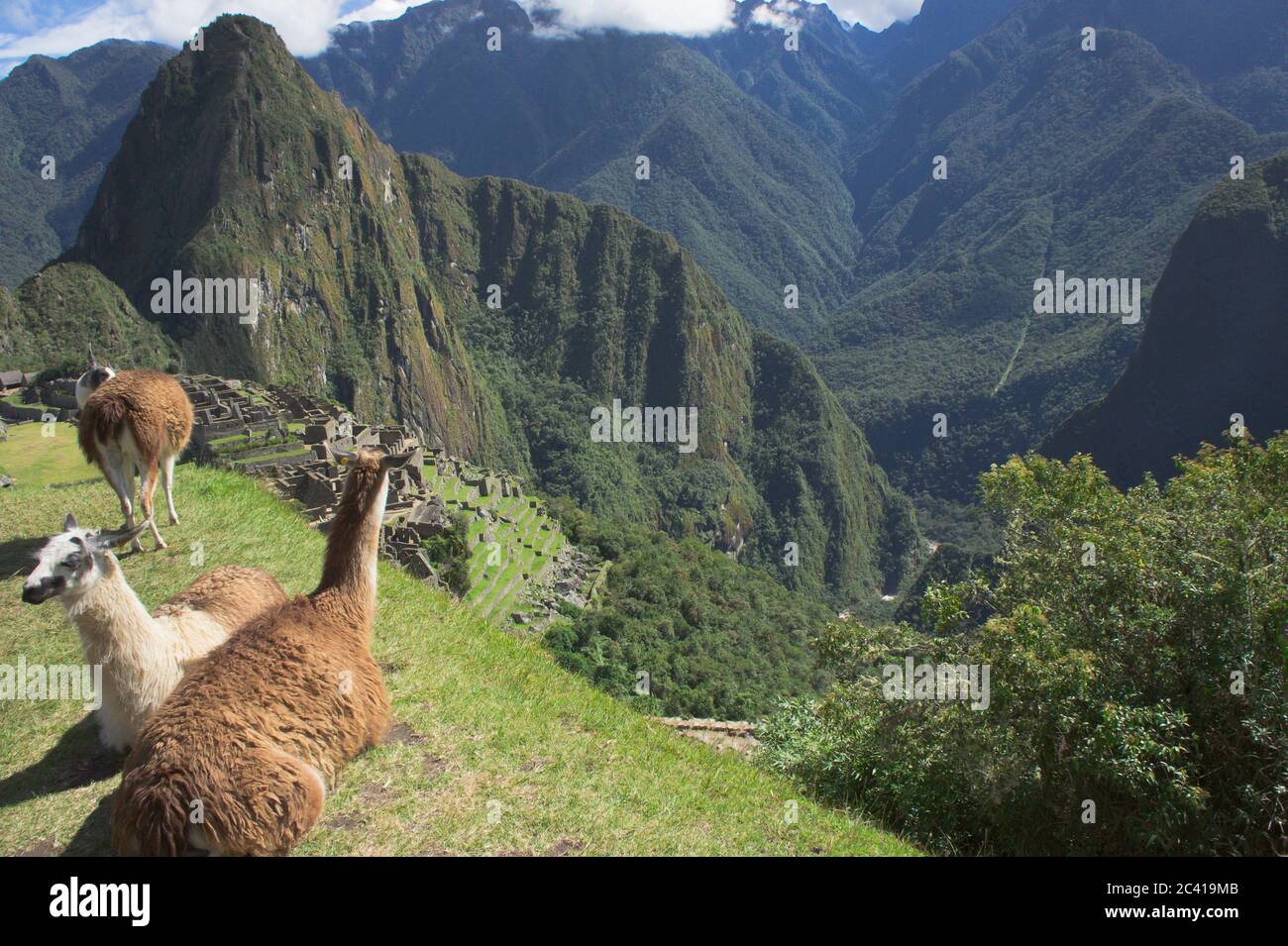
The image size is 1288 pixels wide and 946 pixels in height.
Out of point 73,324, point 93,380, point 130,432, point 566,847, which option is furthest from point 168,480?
point 73,324

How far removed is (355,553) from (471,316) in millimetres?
157197

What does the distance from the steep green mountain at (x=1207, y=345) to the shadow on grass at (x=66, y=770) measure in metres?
98.1

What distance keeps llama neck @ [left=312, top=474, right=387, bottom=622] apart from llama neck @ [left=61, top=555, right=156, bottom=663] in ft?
3.29

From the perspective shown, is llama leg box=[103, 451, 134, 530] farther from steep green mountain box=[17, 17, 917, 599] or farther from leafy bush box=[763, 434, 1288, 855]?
steep green mountain box=[17, 17, 917, 599]

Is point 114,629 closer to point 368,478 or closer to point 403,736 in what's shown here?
point 368,478

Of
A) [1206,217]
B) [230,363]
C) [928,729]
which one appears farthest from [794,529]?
[928,729]

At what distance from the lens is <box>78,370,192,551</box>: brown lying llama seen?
281 inches

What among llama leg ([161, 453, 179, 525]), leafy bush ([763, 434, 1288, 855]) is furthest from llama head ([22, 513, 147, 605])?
leafy bush ([763, 434, 1288, 855])

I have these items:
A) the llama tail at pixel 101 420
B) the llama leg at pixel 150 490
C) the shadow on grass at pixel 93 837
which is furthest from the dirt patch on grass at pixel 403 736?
the llama tail at pixel 101 420

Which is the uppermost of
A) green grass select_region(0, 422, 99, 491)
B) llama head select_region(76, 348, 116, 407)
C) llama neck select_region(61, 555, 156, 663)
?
green grass select_region(0, 422, 99, 491)

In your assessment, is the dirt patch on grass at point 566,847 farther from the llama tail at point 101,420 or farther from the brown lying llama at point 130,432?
the llama tail at point 101,420

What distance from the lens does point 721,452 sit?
137 metres

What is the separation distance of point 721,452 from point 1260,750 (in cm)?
12985

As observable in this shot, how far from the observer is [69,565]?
14.1ft
